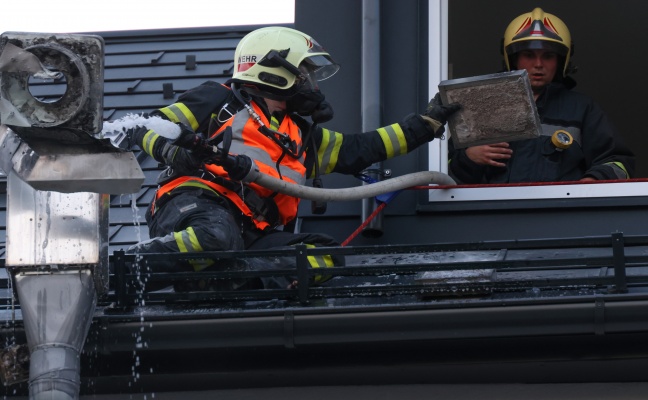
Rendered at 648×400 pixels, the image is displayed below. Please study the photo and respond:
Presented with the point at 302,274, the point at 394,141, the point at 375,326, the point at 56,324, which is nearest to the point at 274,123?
the point at 394,141

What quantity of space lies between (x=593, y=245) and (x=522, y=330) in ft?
1.41

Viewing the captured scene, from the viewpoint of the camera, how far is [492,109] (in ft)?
25.0

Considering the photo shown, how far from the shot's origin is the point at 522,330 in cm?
618

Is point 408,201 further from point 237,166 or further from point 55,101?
point 55,101

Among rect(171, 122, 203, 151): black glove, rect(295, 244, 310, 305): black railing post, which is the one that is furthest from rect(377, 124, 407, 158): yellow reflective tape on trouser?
rect(295, 244, 310, 305): black railing post

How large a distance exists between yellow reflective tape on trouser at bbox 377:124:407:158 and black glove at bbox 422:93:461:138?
0.14 metres

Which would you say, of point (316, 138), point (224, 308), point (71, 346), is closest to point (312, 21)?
point (316, 138)

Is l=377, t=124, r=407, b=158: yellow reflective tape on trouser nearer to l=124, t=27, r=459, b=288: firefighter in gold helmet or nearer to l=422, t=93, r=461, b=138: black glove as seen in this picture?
l=124, t=27, r=459, b=288: firefighter in gold helmet

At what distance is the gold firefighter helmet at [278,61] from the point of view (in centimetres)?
742

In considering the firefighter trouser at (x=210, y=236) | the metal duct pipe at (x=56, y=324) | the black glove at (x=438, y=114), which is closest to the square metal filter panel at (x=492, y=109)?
the black glove at (x=438, y=114)

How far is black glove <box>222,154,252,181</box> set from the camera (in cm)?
682

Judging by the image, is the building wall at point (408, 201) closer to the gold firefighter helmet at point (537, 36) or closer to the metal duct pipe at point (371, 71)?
the metal duct pipe at point (371, 71)

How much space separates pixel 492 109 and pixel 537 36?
1.03m

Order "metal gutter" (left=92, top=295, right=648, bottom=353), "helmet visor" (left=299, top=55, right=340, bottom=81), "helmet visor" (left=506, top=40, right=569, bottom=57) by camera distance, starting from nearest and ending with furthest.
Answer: "metal gutter" (left=92, top=295, right=648, bottom=353) < "helmet visor" (left=299, top=55, right=340, bottom=81) < "helmet visor" (left=506, top=40, right=569, bottom=57)
